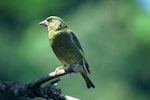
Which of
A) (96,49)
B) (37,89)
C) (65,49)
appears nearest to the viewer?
(37,89)

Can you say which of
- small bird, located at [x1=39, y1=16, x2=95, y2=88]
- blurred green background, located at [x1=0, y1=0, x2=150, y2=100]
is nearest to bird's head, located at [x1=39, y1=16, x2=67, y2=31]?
small bird, located at [x1=39, y1=16, x2=95, y2=88]

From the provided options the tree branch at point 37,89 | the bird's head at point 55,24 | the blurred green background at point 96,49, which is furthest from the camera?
the blurred green background at point 96,49

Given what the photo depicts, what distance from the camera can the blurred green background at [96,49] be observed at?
6227 mm

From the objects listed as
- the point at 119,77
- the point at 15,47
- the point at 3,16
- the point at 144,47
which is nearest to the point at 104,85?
the point at 119,77

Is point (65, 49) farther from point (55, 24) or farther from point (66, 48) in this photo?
point (55, 24)

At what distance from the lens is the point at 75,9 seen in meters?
6.89

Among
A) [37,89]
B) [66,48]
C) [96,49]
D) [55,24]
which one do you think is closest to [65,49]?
[66,48]

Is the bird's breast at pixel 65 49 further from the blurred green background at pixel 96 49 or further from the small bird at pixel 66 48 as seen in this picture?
the blurred green background at pixel 96 49

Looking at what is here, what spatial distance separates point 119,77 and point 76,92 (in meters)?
0.55

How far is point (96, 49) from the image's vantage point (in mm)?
6371

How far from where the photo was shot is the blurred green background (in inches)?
245

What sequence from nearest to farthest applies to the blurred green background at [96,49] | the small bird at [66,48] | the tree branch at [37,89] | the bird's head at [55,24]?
the tree branch at [37,89], the small bird at [66,48], the bird's head at [55,24], the blurred green background at [96,49]

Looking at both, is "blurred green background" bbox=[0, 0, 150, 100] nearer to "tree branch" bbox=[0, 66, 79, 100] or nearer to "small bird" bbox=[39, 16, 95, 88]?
"small bird" bbox=[39, 16, 95, 88]

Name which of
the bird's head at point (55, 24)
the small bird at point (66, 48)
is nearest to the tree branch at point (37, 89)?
the small bird at point (66, 48)
